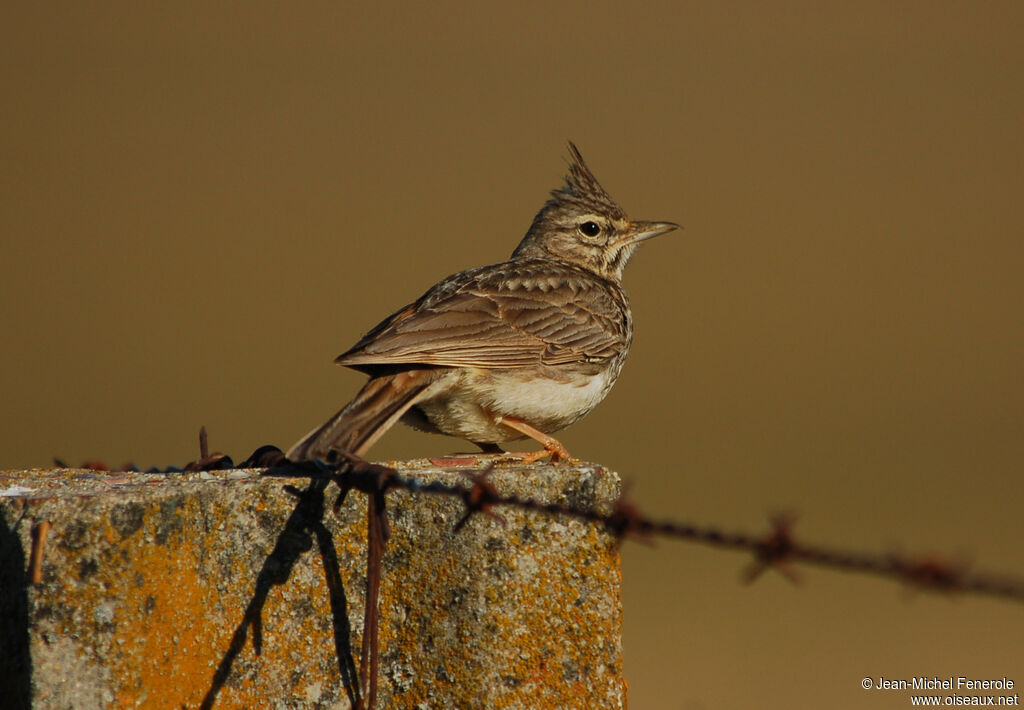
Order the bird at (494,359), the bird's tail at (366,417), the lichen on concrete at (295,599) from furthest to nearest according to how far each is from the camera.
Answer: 1. the bird at (494,359)
2. the bird's tail at (366,417)
3. the lichen on concrete at (295,599)

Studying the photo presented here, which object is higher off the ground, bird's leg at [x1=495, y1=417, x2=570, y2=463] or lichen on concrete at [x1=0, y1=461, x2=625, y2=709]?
bird's leg at [x1=495, y1=417, x2=570, y2=463]

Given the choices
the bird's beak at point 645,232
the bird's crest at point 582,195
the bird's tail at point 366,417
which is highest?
the bird's crest at point 582,195

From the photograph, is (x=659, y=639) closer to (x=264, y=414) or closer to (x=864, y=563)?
(x=264, y=414)

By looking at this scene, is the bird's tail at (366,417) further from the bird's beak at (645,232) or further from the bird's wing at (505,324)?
the bird's beak at (645,232)

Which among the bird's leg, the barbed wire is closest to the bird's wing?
the bird's leg

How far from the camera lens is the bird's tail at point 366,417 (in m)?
4.27

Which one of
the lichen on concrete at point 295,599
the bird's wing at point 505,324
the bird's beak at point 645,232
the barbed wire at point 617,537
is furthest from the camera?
the bird's beak at point 645,232

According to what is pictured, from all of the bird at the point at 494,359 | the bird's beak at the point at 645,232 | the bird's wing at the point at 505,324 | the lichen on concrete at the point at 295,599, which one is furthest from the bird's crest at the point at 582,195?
the lichen on concrete at the point at 295,599

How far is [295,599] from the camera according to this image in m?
3.07

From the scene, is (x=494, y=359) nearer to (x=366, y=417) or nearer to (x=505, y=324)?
(x=505, y=324)

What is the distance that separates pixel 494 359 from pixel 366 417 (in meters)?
1.09

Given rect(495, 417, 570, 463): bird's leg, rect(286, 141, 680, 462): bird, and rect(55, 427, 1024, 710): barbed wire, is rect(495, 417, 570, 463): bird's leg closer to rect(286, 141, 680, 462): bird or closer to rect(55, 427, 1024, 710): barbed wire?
rect(286, 141, 680, 462): bird

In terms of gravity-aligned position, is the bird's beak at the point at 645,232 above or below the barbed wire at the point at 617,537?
above

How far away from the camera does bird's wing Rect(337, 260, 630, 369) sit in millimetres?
5457
